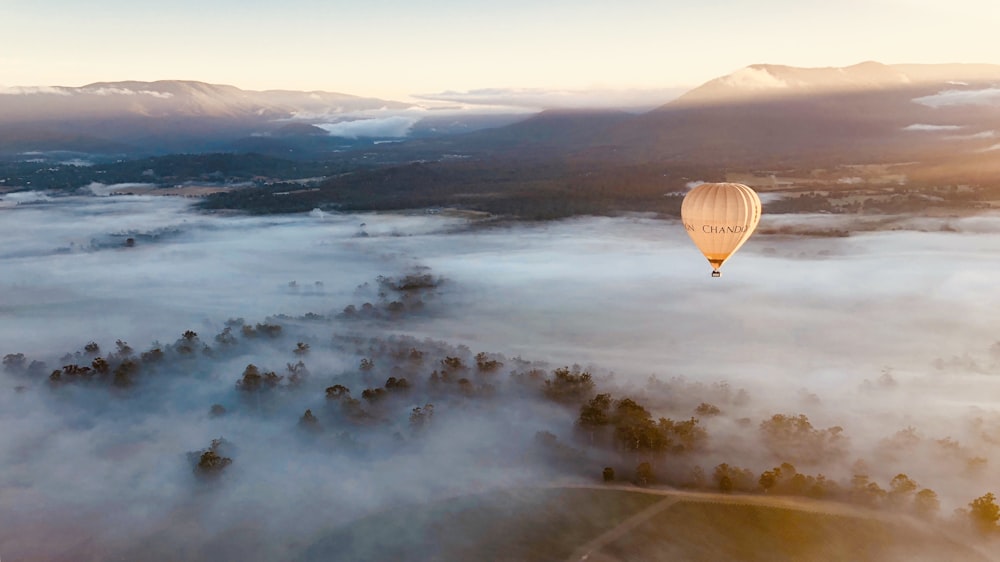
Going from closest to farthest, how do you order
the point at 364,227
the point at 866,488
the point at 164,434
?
the point at 866,488 < the point at 164,434 < the point at 364,227

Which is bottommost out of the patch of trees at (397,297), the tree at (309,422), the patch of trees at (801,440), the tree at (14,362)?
the tree at (14,362)

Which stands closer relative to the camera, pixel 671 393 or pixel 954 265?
pixel 671 393

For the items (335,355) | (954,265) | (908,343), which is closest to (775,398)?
(908,343)

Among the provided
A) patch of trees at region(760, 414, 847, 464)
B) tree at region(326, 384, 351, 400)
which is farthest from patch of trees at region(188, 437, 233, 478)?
patch of trees at region(760, 414, 847, 464)

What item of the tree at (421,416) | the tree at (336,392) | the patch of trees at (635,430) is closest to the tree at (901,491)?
the patch of trees at (635,430)

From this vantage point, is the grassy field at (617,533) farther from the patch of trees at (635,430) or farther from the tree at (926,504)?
the patch of trees at (635,430)

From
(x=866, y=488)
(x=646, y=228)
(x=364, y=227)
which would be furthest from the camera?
(x=364, y=227)

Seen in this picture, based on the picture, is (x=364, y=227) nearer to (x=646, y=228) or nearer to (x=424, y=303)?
(x=646, y=228)
